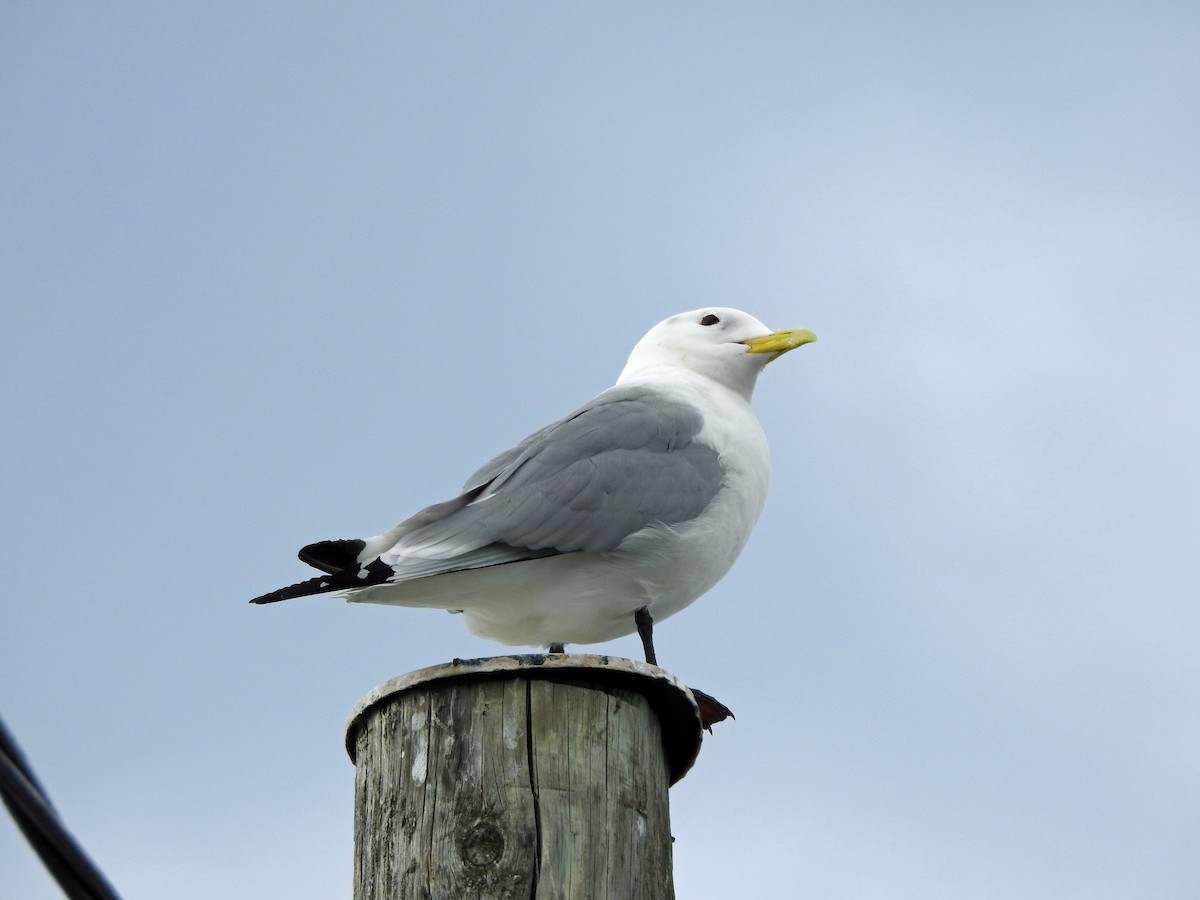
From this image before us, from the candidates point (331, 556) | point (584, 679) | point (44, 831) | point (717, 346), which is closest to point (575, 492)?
point (331, 556)

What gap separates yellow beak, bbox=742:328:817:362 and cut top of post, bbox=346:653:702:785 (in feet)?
11.1

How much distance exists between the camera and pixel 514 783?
10.2 ft

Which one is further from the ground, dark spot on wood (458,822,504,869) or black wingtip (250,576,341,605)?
black wingtip (250,576,341,605)

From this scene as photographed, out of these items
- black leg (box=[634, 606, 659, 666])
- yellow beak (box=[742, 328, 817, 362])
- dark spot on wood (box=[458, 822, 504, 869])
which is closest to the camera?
dark spot on wood (box=[458, 822, 504, 869])

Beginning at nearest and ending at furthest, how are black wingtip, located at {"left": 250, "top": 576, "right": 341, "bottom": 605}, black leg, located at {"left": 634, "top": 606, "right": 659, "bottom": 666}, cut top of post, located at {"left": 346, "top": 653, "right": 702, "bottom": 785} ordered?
cut top of post, located at {"left": 346, "top": 653, "right": 702, "bottom": 785}, black wingtip, located at {"left": 250, "top": 576, "right": 341, "bottom": 605}, black leg, located at {"left": 634, "top": 606, "right": 659, "bottom": 666}

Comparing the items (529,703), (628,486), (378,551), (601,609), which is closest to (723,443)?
(628,486)

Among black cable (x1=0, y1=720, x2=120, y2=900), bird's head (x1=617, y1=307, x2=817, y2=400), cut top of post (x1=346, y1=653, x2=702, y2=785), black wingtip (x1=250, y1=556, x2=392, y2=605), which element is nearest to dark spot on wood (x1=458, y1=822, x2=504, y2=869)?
cut top of post (x1=346, y1=653, x2=702, y2=785)

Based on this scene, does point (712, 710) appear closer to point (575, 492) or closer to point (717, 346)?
point (575, 492)

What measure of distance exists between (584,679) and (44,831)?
73.1 inches

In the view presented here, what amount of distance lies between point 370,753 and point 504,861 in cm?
48

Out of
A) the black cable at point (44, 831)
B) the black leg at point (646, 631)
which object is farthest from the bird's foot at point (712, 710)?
the black cable at point (44, 831)

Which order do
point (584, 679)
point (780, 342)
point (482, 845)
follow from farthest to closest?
1. point (780, 342)
2. point (584, 679)
3. point (482, 845)

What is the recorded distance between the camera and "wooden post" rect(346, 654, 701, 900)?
9.92 feet

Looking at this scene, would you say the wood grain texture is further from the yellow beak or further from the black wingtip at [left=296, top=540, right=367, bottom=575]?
the yellow beak
